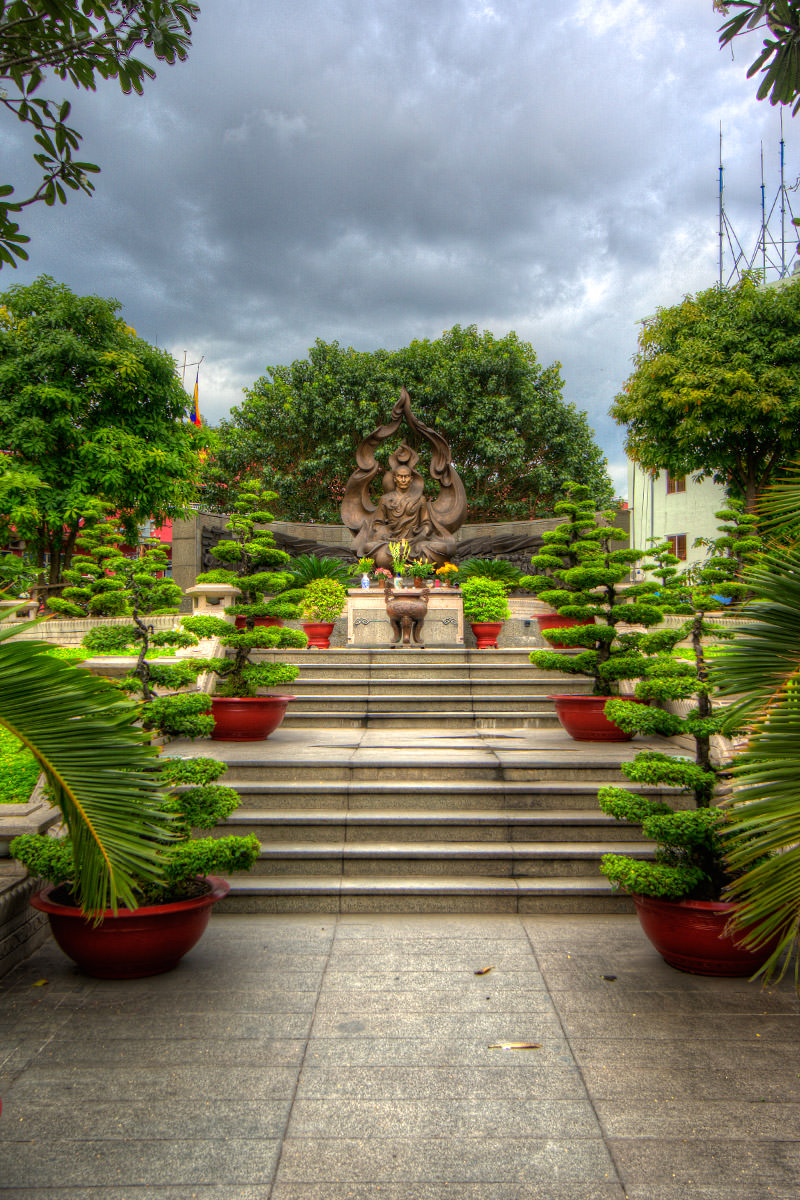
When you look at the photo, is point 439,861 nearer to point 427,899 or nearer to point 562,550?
point 427,899

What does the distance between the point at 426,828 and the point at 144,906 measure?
196 centimetres

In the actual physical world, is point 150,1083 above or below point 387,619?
below

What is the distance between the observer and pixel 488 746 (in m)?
6.38

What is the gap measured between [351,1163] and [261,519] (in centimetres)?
510

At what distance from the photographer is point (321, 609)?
11562 mm

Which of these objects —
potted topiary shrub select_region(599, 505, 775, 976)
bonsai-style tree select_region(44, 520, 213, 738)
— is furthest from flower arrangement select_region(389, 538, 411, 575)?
potted topiary shrub select_region(599, 505, 775, 976)

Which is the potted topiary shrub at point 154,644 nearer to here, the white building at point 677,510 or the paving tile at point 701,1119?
the paving tile at point 701,1119

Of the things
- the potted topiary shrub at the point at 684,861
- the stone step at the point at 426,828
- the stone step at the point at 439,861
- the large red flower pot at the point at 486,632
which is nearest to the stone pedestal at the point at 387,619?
the large red flower pot at the point at 486,632

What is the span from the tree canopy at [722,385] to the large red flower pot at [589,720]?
1079cm

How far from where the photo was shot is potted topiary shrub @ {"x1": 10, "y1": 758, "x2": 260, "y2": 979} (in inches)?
133

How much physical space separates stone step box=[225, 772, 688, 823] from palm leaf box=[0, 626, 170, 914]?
2.41 m

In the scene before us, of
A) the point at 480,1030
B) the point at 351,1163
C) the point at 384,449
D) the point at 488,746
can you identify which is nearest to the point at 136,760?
the point at 351,1163

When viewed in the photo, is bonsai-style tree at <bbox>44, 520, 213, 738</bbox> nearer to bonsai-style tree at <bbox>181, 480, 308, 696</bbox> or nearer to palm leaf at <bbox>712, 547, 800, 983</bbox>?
bonsai-style tree at <bbox>181, 480, 308, 696</bbox>

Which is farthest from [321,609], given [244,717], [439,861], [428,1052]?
[428,1052]
